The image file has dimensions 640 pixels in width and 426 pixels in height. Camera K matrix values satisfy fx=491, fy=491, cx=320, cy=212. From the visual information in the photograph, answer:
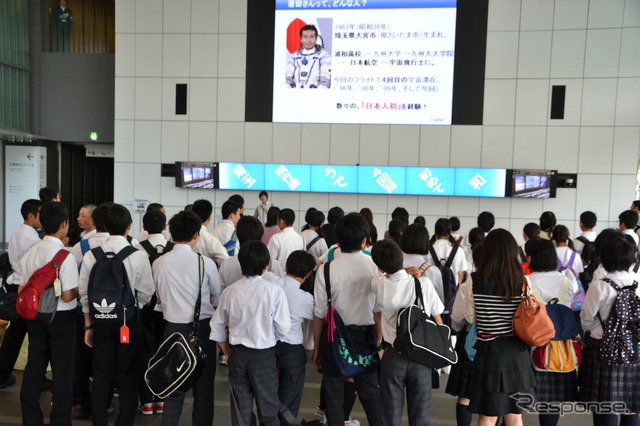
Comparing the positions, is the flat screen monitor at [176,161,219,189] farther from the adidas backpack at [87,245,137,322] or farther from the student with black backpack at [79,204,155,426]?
the adidas backpack at [87,245,137,322]

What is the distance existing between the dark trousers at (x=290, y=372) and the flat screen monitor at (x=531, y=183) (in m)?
7.53

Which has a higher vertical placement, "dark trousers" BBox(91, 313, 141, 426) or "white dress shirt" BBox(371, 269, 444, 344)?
"white dress shirt" BBox(371, 269, 444, 344)

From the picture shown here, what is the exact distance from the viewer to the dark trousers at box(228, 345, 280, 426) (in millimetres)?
2723

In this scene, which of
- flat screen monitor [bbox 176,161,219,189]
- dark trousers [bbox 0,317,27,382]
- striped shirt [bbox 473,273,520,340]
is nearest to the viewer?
striped shirt [bbox 473,273,520,340]

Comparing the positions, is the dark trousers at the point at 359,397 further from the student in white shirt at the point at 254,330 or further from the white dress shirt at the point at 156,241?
the white dress shirt at the point at 156,241

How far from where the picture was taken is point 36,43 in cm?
1170

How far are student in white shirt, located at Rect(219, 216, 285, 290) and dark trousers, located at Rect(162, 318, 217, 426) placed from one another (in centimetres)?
39

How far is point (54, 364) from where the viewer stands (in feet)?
10.1

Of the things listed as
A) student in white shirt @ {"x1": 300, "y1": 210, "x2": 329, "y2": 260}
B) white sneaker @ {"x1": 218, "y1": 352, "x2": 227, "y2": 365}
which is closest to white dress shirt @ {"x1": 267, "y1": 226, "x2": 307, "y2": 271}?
student in white shirt @ {"x1": 300, "y1": 210, "x2": 329, "y2": 260}

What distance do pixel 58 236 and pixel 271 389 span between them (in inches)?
66.2

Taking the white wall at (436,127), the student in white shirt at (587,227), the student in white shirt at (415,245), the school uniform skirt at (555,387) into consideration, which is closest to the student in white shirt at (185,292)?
the student in white shirt at (415,245)

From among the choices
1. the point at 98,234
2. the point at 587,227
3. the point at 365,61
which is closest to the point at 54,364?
the point at 98,234

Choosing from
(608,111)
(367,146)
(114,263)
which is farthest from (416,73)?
(114,263)

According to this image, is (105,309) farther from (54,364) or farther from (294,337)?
(294,337)
